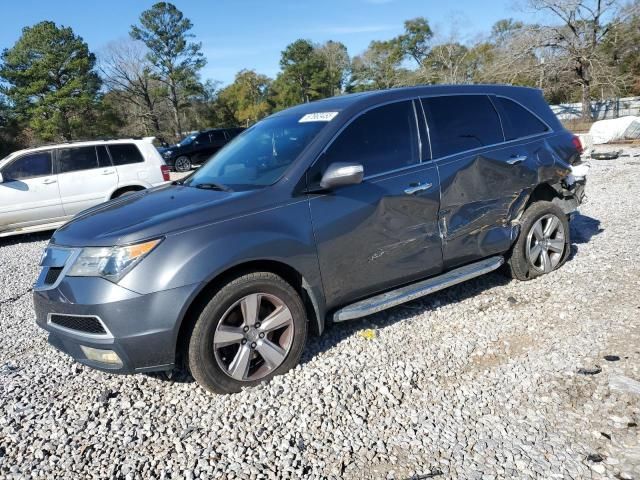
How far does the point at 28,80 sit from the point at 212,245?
43685 millimetres

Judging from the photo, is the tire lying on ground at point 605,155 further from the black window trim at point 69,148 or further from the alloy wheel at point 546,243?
the black window trim at point 69,148

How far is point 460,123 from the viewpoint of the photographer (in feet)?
13.5

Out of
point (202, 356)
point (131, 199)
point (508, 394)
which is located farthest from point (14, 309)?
point (508, 394)

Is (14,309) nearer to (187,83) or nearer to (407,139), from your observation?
(407,139)

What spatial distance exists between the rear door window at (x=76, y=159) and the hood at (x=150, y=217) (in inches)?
237

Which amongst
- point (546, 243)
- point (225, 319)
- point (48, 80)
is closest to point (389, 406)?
point (225, 319)

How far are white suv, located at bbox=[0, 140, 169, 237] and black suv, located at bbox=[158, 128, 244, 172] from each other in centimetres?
1305

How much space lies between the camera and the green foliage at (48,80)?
37469mm

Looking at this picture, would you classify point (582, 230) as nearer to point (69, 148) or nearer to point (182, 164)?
point (69, 148)

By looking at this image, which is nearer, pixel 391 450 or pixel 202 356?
pixel 391 450

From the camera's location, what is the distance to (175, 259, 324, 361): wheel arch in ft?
9.65

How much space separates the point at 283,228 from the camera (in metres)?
3.11

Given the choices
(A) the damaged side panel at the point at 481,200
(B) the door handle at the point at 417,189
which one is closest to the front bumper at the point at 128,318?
(B) the door handle at the point at 417,189

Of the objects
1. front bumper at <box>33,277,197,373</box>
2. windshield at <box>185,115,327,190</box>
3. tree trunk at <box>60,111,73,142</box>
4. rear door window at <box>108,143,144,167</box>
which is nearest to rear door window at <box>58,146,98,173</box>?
rear door window at <box>108,143,144,167</box>
